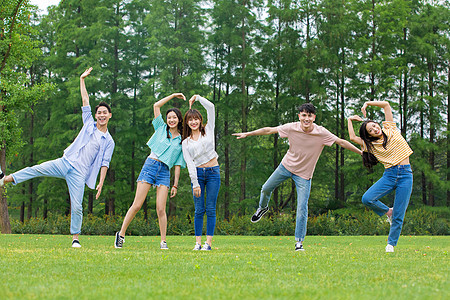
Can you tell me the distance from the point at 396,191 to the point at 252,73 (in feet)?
73.5

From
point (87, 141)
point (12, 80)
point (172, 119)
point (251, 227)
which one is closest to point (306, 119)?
point (172, 119)

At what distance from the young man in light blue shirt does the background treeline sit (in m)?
18.8

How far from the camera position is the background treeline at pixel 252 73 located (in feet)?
92.5

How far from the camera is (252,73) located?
29.0 m

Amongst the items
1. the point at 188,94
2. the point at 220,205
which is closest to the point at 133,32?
→ the point at 188,94

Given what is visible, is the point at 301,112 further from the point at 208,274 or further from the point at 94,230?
the point at 94,230

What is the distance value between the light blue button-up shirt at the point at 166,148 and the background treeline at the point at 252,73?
19.1 m

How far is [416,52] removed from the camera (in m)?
29.7

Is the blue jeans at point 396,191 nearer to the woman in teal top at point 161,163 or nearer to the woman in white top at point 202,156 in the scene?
the woman in white top at point 202,156

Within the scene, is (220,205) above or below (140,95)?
below

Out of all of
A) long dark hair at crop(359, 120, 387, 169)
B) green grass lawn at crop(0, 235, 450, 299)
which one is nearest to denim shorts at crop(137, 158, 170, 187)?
green grass lawn at crop(0, 235, 450, 299)

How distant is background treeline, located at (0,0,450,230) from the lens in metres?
28.2

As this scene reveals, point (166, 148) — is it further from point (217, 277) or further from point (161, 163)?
point (217, 277)

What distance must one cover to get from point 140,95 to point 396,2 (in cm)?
1876
